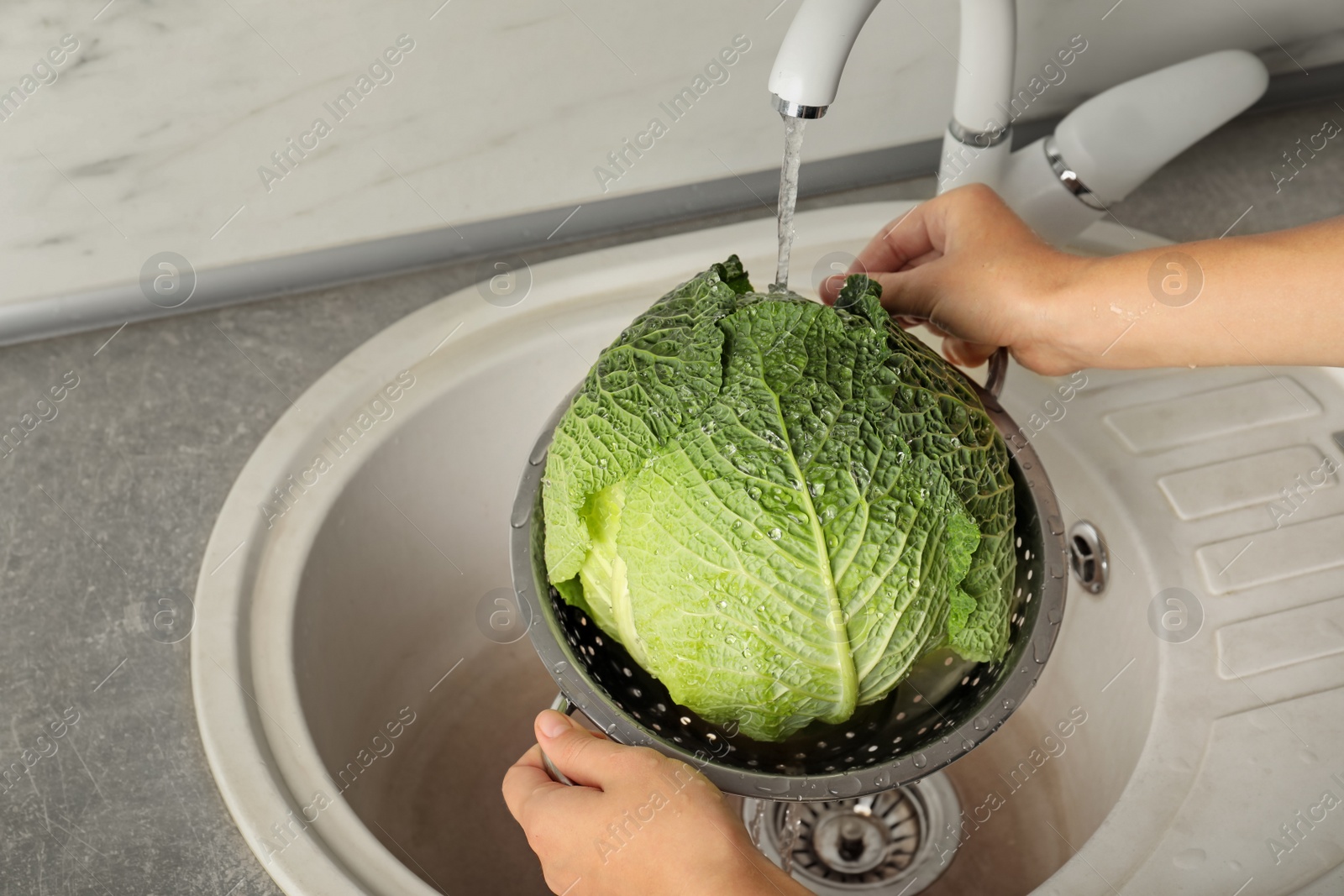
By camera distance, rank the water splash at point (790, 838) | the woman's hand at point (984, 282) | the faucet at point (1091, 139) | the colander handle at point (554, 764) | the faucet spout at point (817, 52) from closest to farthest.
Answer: the faucet spout at point (817, 52)
the colander handle at point (554, 764)
the woman's hand at point (984, 282)
the faucet at point (1091, 139)
the water splash at point (790, 838)

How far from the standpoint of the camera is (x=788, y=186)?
0.93 metres

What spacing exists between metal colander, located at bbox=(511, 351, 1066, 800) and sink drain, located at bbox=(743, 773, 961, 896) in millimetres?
338

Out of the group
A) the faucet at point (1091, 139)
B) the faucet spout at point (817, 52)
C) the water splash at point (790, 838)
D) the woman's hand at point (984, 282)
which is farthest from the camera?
the water splash at point (790, 838)

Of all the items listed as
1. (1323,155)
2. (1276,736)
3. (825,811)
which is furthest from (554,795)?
(1323,155)

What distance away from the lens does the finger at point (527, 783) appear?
88 centimetres

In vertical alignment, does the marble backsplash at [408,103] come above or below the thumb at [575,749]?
above

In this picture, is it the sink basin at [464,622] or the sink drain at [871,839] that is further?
the sink drain at [871,839]

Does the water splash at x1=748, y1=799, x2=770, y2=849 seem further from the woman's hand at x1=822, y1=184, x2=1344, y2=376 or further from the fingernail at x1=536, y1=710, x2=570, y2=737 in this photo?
the woman's hand at x1=822, y1=184, x2=1344, y2=376

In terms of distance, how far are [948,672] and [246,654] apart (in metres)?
0.70

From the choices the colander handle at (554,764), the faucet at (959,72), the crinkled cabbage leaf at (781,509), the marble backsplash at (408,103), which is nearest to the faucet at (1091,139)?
the faucet at (959,72)

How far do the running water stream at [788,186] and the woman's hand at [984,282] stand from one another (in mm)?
142

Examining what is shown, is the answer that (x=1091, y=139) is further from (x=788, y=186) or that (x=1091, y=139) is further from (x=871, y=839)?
(x=871, y=839)

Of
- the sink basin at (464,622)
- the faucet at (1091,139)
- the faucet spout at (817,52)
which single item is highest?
the faucet spout at (817,52)

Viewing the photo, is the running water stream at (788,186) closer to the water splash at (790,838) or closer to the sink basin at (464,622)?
the sink basin at (464,622)
